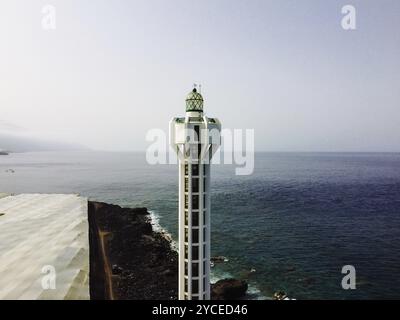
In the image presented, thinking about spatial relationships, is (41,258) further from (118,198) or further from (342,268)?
(118,198)

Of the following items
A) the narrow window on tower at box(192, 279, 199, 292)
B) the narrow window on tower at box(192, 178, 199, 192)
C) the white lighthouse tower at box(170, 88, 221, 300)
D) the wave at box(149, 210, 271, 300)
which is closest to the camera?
the white lighthouse tower at box(170, 88, 221, 300)

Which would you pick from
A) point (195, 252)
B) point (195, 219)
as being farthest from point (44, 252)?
point (195, 219)

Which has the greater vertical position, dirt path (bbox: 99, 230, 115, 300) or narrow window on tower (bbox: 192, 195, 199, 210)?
narrow window on tower (bbox: 192, 195, 199, 210)

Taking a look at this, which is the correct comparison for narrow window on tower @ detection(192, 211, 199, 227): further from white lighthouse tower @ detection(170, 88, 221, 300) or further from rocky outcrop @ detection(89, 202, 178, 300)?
rocky outcrop @ detection(89, 202, 178, 300)

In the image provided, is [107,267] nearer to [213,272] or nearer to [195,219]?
[213,272]

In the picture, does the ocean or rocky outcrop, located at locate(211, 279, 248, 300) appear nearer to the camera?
rocky outcrop, located at locate(211, 279, 248, 300)

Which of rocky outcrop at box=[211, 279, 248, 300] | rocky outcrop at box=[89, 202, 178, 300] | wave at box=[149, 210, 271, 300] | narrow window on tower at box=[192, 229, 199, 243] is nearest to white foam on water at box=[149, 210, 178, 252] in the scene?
wave at box=[149, 210, 271, 300]
